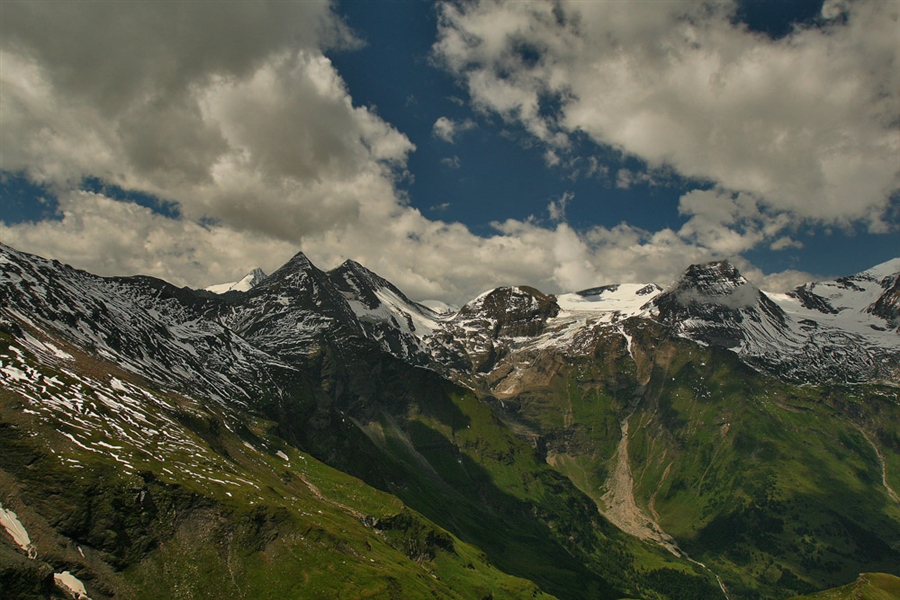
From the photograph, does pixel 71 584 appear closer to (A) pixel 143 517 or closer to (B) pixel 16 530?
(B) pixel 16 530

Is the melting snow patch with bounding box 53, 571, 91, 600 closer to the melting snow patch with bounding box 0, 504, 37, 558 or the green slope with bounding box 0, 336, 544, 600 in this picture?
the green slope with bounding box 0, 336, 544, 600

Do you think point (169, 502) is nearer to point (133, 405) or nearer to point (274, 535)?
point (274, 535)

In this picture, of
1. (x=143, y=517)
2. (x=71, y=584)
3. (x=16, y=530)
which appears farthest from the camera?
(x=143, y=517)

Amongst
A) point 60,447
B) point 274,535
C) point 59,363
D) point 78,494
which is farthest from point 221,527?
point 59,363

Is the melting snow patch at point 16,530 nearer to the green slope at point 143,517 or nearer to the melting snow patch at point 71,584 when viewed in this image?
the green slope at point 143,517

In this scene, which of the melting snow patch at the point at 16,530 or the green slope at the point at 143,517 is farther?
the green slope at the point at 143,517

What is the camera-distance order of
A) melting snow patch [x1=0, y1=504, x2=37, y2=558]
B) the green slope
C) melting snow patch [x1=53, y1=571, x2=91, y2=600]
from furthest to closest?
1. the green slope
2. melting snow patch [x1=53, y1=571, x2=91, y2=600]
3. melting snow patch [x1=0, y1=504, x2=37, y2=558]

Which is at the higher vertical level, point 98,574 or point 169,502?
point 169,502

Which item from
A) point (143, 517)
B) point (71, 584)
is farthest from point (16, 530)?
point (143, 517)

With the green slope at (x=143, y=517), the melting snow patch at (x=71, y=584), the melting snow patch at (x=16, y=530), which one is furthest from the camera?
the green slope at (x=143, y=517)

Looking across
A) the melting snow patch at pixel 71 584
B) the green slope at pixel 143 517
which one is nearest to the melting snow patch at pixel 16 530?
the green slope at pixel 143 517

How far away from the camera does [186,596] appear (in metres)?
127

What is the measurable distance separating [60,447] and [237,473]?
195 ft

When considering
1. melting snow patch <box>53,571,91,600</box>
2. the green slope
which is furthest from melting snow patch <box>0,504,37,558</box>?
melting snow patch <box>53,571,91,600</box>
